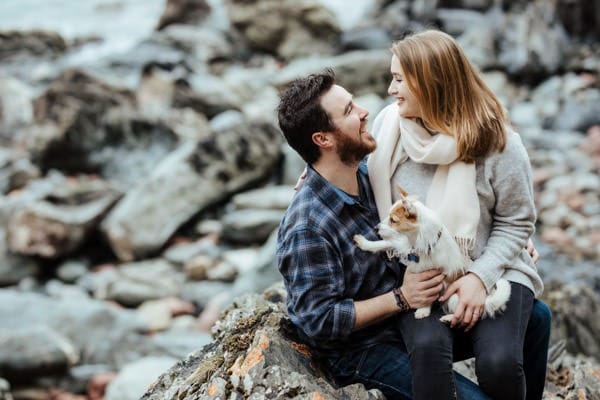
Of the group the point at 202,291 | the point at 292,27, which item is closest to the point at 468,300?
the point at 202,291

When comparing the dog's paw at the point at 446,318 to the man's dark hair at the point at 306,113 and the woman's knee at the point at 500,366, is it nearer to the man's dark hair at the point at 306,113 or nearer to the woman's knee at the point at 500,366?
the woman's knee at the point at 500,366

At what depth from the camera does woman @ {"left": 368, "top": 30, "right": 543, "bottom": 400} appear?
2.91m

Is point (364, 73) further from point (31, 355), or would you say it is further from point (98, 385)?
point (31, 355)

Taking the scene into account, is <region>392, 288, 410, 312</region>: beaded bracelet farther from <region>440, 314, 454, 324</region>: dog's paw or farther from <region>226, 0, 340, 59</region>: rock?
→ <region>226, 0, 340, 59</region>: rock

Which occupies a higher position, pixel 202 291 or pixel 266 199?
pixel 266 199

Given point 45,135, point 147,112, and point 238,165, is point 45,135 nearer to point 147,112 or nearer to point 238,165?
point 147,112

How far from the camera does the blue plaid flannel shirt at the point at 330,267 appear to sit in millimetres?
2877

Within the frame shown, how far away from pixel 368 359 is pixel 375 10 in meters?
22.5

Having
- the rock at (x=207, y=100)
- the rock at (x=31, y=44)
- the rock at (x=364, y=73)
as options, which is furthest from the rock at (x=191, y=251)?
the rock at (x=31, y=44)

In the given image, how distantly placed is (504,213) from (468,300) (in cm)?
46

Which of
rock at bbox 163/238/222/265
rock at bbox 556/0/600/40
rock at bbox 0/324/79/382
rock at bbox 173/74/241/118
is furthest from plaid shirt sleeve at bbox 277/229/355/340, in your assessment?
rock at bbox 556/0/600/40

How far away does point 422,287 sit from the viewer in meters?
2.95

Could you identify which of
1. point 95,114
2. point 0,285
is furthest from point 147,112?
point 0,285

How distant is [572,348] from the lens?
17.3 feet
